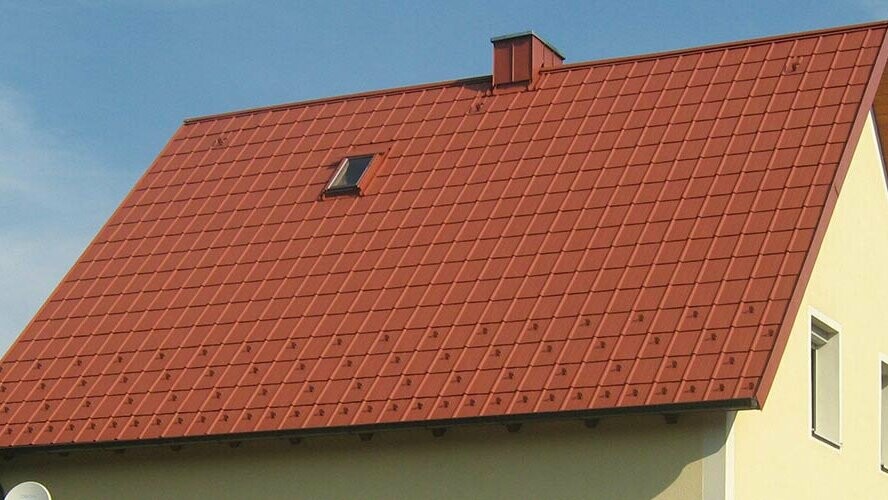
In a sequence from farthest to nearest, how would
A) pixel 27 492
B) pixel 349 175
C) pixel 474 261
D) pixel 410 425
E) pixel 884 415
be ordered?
1. pixel 349 175
2. pixel 884 415
3. pixel 474 261
4. pixel 27 492
5. pixel 410 425

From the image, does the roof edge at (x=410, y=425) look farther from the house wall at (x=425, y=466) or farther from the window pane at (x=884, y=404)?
the window pane at (x=884, y=404)

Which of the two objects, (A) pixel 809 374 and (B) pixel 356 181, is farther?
(B) pixel 356 181

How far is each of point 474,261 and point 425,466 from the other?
2.39 metres

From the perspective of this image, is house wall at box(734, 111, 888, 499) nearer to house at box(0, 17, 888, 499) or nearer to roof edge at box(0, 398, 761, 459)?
house at box(0, 17, 888, 499)

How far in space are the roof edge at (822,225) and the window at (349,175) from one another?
218 inches

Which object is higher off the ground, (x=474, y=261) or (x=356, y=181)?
(x=356, y=181)

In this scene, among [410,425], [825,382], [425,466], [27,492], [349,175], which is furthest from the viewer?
[349,175]

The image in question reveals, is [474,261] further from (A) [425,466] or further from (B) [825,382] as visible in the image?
(B) [825,382]


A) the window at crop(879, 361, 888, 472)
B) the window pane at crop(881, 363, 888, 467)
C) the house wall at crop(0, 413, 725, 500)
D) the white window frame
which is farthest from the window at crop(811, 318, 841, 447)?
the house wall at crop(0, 413, 725, 500)

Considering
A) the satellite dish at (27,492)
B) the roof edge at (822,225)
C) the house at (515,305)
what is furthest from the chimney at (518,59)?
the satellite dish at (27,492)

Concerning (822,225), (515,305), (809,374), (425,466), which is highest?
(822,225)

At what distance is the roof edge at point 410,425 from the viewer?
14758 millimetres

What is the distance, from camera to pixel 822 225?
53.7 feet

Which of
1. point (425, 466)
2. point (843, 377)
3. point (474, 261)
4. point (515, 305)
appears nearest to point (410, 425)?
point (425, 466)
